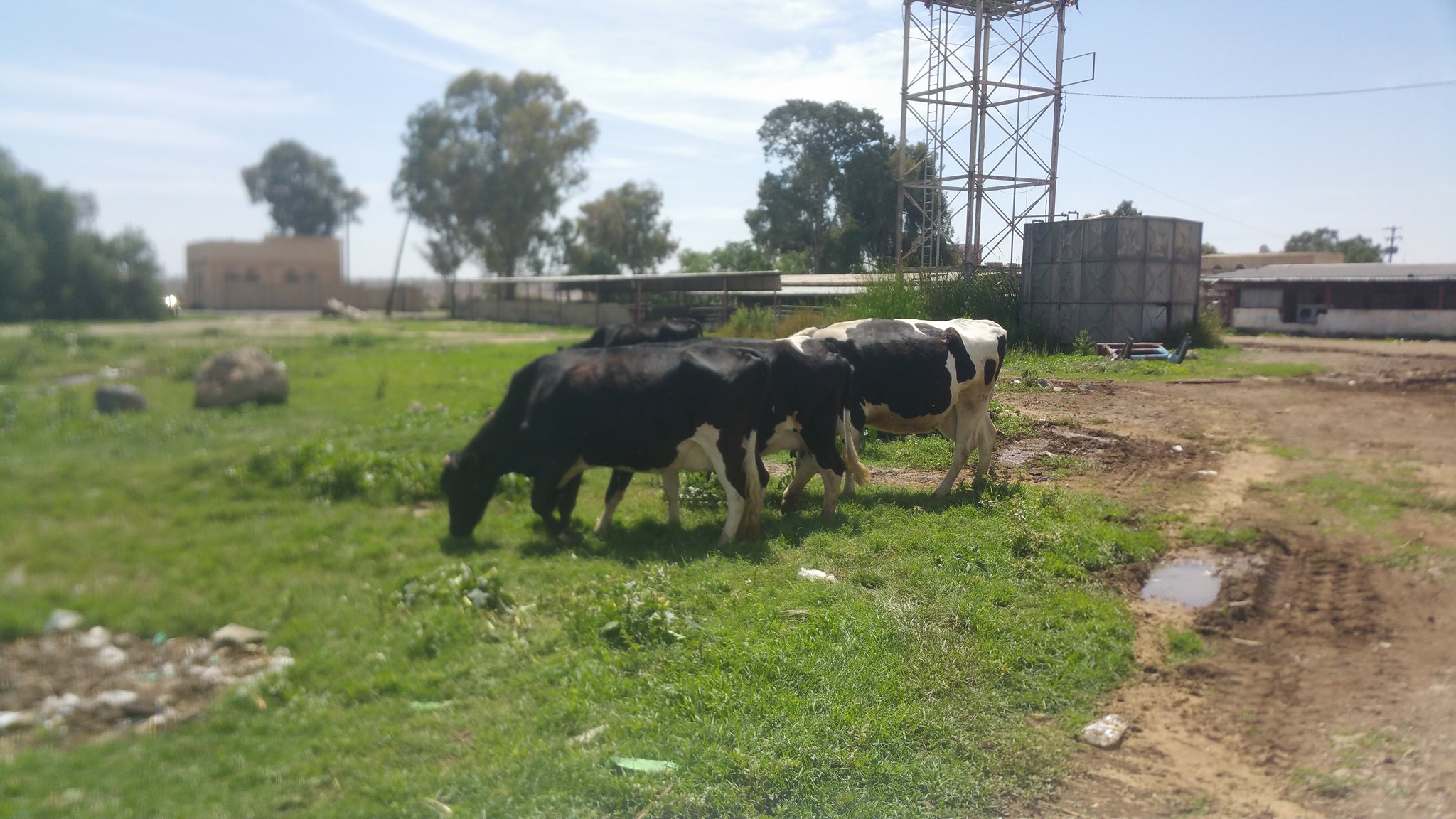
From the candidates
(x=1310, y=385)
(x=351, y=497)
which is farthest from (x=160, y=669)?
(x=1310, y=385)

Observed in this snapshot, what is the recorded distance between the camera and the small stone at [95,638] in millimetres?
2078

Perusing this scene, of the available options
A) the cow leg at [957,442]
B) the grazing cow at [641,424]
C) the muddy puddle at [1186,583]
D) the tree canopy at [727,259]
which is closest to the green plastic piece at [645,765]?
the grazing cow at [641,424]

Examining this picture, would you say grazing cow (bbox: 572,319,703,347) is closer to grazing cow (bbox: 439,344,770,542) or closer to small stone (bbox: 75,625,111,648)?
grazing cow (bbox: 439,344,770,542)

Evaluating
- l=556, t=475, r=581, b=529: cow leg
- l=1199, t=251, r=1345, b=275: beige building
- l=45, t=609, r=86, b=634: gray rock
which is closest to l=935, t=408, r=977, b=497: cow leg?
l=556, t=475, r=581, b=529: cow leg

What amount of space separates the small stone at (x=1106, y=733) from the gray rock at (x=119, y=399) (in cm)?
413

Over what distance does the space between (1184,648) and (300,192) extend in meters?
5.13

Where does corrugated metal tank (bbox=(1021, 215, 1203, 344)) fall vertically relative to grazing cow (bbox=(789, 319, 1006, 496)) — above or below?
above

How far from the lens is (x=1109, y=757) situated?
411 cm

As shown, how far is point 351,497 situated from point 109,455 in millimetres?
1149

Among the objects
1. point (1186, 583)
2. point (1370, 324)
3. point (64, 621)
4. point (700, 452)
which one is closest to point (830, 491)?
point (700, 452)

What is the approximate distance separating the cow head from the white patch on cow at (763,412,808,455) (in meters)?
2.48

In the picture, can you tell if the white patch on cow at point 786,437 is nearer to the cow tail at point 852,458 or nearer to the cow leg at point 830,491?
the cow leg at point 830,491

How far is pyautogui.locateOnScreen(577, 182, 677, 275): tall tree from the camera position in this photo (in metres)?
18.8

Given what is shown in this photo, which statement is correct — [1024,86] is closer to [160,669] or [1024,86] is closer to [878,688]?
[878,688]
